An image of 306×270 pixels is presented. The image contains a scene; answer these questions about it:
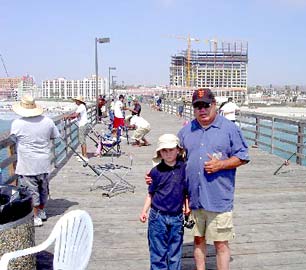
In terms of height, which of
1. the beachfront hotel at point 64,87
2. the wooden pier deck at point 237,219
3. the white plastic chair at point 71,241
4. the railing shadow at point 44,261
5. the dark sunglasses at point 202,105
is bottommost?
the wooden pier deck at point 237,219

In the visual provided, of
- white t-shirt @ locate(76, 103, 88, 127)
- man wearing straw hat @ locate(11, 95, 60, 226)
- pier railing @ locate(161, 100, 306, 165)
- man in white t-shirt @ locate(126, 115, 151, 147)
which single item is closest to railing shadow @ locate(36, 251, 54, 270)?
man wearing straw hat @ locate(11, 95, 60, 226)

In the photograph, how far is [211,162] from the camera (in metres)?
3.12

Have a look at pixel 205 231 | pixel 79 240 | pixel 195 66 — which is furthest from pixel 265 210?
pixel 195 66

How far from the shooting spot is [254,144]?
43.1 feet

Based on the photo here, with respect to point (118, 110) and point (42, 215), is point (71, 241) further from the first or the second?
point (118, 110)

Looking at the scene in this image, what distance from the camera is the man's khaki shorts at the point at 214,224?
3285 mm

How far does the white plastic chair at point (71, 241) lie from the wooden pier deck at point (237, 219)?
4.67 ft

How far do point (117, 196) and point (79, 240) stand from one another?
425 centimetres

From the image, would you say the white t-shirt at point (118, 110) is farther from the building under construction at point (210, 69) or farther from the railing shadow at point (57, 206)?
the building under construction at point (210, 69)

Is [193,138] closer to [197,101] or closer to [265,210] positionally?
[197,101]

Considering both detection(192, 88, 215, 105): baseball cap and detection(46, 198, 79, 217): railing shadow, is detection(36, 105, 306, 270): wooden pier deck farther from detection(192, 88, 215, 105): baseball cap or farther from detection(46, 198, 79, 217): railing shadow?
detection(192, 88, 215, 105): baseball cap

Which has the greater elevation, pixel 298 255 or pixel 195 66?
pixel 195 66

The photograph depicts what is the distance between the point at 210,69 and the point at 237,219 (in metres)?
133

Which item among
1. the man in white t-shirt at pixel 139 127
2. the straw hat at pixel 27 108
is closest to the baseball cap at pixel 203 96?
the straw hat at pixel 27 108
